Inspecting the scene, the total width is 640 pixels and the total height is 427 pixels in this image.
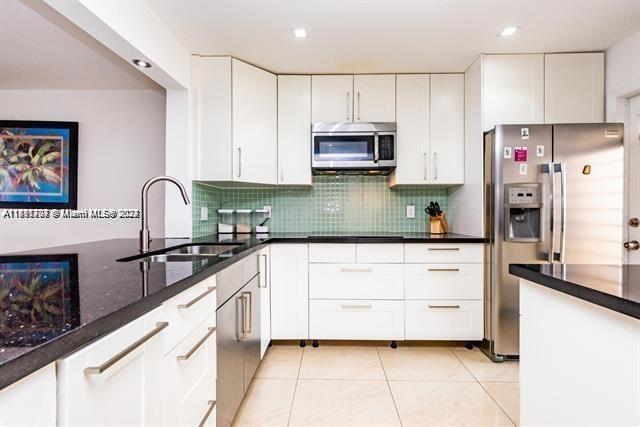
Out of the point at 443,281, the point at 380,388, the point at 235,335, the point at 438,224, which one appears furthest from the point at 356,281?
the point at 235,335

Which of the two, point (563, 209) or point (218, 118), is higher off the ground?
point (218, 118)

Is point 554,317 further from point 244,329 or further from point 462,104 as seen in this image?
point 462,104

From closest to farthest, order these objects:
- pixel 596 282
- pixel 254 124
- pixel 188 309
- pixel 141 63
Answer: pixel 596 282, pixel 188 309, pixel 141 63, pixel 254 124

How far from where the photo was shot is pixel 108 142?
3352 millimetres

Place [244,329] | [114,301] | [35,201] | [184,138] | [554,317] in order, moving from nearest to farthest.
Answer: [114,301] < [554,317] < [244,329] < [184,138] < [35,201]

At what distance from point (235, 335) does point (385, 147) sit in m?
1.95

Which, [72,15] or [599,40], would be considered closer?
[72,15]

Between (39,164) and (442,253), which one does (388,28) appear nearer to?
(442,253)

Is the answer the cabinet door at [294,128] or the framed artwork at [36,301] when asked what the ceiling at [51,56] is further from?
the framed artwork at [36,301]

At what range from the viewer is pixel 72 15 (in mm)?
1606

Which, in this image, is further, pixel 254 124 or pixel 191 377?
pixel 254 124

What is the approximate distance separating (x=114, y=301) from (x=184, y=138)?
81.1 inches

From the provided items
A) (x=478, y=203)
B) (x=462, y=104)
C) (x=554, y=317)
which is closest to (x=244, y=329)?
(x=554, y=317)

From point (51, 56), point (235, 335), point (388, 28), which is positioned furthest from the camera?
point (51, 56)
